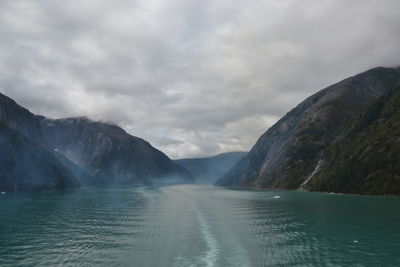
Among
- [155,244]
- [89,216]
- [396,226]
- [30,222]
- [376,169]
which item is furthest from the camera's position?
[376,169]

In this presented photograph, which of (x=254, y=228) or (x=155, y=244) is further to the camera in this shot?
(x=254, y=228)

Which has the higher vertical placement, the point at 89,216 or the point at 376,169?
the point at 376,169

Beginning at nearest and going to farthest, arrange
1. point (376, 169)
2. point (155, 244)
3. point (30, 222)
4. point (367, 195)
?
1. point (155, 244)
2. point (30, 222)
3. point (367, 195)
4. point (376, 169)

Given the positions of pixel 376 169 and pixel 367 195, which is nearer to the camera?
pixel 367 195

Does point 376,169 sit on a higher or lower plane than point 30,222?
higher

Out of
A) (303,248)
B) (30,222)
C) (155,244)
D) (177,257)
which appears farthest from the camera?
(30,222)

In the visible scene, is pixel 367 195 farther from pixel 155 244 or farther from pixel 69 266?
pixel 69 266

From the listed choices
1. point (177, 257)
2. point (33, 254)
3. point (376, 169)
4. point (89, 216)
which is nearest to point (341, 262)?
point (177, 257)

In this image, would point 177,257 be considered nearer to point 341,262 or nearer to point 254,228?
point 341,262

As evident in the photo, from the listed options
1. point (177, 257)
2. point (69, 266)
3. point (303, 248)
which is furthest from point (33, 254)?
point (303, 248)
